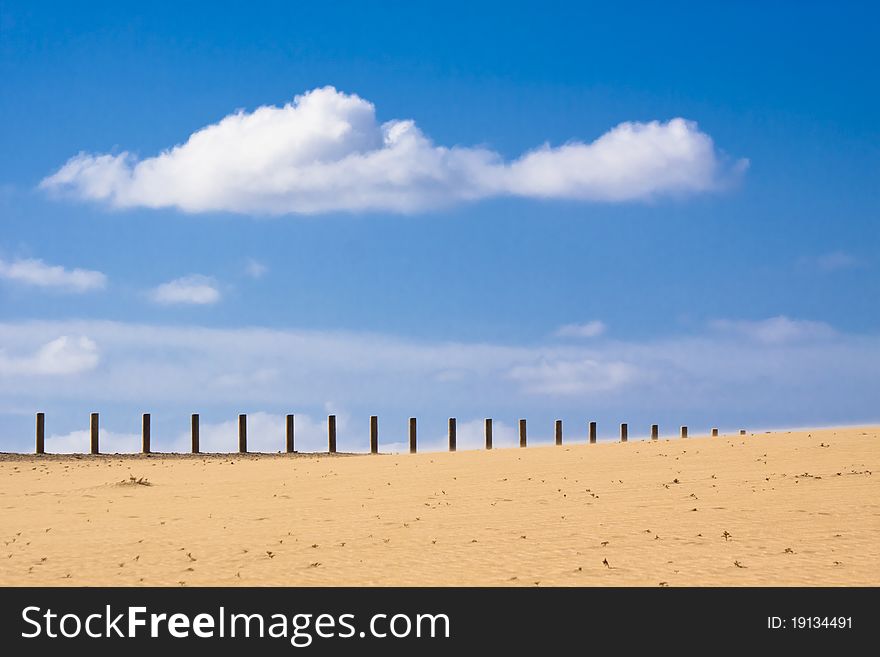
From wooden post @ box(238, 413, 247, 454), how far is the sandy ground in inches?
534

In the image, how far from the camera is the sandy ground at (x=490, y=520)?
1708 centimetres

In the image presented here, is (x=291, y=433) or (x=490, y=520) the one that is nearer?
(x=490, y=520)

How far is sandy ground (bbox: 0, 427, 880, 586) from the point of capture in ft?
56.0

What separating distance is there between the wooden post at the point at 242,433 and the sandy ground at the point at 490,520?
13.6 m

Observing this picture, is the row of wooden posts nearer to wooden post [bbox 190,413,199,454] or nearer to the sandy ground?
wooden post [bbox 190,413,199,454]

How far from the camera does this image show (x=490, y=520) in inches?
861

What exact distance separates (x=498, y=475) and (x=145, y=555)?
11.3 m

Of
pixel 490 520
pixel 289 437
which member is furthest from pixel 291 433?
pixel 490 520

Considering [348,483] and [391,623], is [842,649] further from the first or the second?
[348,483]

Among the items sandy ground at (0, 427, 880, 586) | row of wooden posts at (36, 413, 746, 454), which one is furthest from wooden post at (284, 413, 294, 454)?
sandy ground at (0, 427, 880, 586)

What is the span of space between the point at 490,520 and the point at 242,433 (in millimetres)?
28746

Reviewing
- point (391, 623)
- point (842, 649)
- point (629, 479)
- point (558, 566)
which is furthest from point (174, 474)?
point (842, 649)

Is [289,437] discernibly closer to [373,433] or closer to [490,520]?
[373,433]

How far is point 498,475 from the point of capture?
2903cm
